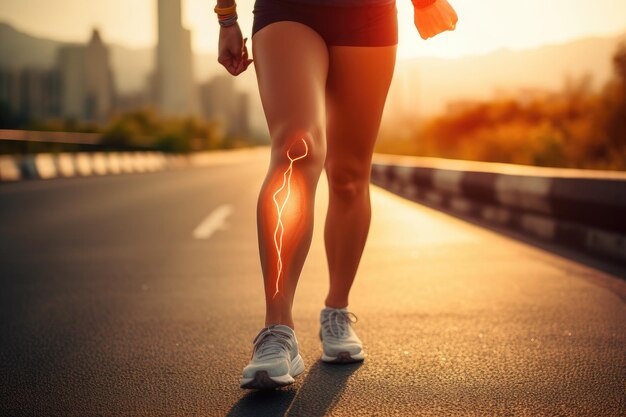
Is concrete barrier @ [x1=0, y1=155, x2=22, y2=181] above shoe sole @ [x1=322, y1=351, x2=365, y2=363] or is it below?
below

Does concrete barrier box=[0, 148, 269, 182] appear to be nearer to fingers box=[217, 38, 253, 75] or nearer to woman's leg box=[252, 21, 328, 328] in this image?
fingers box=[217, 38, 253, 75]

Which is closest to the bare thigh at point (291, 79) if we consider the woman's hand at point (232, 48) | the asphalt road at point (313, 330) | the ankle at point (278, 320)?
the woman's hand at point (232, 48)

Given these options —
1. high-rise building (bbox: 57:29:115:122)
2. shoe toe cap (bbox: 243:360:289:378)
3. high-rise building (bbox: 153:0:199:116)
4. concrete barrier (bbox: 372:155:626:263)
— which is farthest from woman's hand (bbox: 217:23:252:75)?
high-rise building (bbox: 57:29:115:122)

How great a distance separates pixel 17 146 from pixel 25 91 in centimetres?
17666

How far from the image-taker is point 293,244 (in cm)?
226

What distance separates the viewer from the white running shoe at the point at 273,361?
209cm

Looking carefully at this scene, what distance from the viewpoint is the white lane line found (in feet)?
22.1

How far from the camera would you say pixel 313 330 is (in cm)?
302

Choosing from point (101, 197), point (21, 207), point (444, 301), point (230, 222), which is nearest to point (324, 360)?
point (444, 301)

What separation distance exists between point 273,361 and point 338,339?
51cm

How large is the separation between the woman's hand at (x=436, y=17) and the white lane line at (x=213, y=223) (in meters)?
4.10

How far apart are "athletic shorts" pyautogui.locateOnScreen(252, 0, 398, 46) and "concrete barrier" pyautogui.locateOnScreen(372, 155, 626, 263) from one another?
294cm

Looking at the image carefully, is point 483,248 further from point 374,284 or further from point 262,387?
point 262,387

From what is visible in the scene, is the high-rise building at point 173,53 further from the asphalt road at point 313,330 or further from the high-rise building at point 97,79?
the asphalt road at point 313,330
